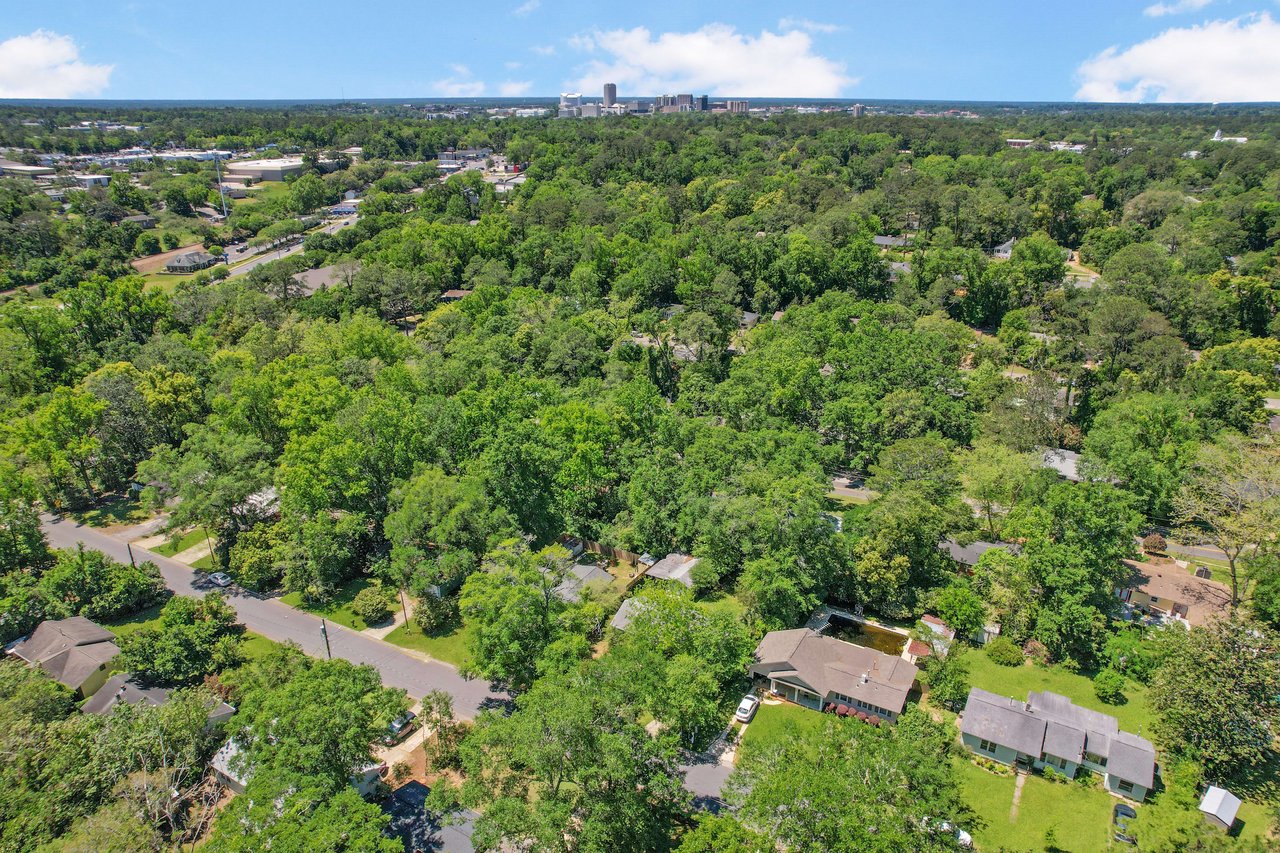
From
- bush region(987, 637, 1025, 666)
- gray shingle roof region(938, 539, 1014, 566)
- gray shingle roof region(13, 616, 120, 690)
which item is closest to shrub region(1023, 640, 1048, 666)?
bush region(987, 637, 1025, 666)

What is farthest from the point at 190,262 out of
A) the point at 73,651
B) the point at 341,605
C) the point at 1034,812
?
the point at 1034,812

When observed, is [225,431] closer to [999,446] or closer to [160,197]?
[999,446]

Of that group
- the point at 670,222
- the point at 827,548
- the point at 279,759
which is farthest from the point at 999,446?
the point at 670,222

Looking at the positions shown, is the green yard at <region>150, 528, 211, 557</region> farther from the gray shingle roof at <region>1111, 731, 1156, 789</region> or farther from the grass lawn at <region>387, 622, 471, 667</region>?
the gray shingle roof at <region>1111, 731, 1156, 789</region>

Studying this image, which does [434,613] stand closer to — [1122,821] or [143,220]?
[1122,821]

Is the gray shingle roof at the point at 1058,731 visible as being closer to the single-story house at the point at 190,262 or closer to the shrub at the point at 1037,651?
the shrub at the point at 1037,651

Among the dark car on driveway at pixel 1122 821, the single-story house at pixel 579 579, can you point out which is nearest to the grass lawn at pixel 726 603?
the single-story house at pixel 579 579
